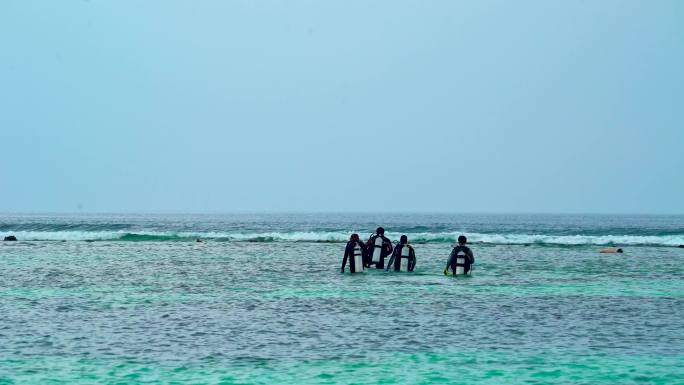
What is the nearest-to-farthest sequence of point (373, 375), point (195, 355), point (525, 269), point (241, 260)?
point (373, 375), point (195, 355), point (525, 269), point (241, 260)

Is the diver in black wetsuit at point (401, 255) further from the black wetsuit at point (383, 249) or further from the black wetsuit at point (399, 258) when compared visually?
the black wetsuit at point (383, 249)

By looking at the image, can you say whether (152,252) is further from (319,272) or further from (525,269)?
(525,269)

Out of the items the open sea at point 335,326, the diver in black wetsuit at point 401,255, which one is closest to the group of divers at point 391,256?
the diver in black wetsuit at point 401,255

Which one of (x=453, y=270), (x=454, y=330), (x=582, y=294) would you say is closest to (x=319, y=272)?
(x=453, y=270)

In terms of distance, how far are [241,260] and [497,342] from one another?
22.9m

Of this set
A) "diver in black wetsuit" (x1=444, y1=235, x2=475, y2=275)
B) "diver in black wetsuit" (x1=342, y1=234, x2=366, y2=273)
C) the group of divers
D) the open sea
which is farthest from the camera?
"diver in black wetsuit" (x1=342, y1=234, x2=366, y2=273)

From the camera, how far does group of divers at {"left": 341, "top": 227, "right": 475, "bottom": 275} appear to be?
88.5ft

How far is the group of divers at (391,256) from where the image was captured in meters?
27.0

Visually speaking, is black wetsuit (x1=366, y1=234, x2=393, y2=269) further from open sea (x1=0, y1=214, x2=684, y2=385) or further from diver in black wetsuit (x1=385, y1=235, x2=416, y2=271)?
open sea (x1=0, y1=214, x2=684, y2=385)

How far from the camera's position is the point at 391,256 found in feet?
94.1

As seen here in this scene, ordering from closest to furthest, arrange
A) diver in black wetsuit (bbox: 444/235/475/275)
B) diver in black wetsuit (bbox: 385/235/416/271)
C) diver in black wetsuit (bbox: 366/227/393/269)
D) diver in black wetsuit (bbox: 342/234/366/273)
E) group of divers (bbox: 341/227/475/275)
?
1. diver in black wetsuit (bbox: 444/235/475/275)
2. group of divers (bbox: 341/227/475/275)
3. diver in black wetsuit (bbox: 342/234/366/273)
4. diver in black wetsuit (bbox: 385/235/416/271)
5. diver in black wetsuit (bbox: 366/227/393/269)

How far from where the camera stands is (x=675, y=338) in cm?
1469

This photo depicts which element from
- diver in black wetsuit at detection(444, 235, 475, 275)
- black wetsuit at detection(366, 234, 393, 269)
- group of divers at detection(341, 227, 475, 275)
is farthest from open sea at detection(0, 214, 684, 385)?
black wetsuit at detection(366, 234, 393, 269)

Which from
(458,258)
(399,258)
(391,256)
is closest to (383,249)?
Answer: (391,256)
